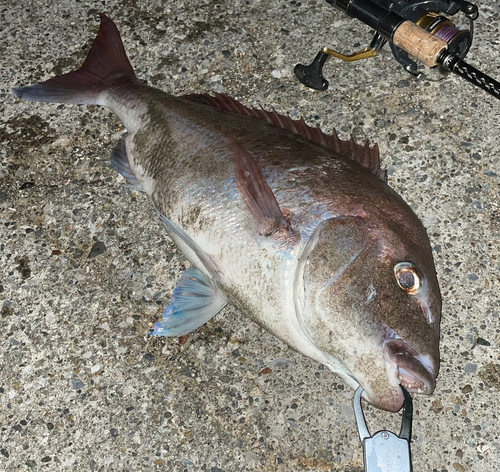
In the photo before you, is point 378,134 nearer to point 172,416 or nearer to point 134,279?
point 134,279

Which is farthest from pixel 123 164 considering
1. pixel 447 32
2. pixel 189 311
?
pixel 447 32

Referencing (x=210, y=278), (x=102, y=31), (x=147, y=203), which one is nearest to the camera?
(x=210, y=278)

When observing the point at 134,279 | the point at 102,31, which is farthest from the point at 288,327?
the point at 102,31

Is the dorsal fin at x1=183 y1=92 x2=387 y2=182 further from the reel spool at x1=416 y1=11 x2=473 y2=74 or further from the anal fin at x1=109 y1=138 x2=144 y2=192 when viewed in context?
the reel spool at x1=416 y1=11 x2=473 y2=74

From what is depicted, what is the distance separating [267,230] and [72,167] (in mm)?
1475

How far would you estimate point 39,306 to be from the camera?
2.62 metres

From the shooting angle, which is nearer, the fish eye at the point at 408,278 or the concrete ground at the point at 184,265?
the fish eye at the point at 408,278

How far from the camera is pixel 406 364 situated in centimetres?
173

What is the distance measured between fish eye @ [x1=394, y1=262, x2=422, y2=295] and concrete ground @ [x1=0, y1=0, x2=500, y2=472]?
674 millimetres

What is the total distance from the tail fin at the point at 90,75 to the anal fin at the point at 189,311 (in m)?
1.32

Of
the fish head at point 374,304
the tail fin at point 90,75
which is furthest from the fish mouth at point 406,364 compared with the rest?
the tail fin at point 90,75

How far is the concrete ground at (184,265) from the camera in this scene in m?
2.26

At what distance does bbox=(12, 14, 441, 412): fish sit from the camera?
181cm

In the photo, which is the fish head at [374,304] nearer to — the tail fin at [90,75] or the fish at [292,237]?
the fish at [292,237]
